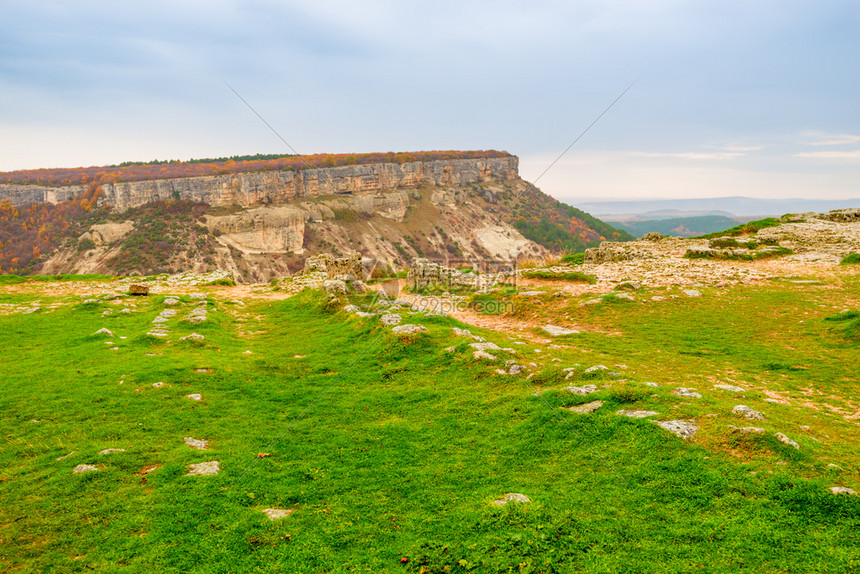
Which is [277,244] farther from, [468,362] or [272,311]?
[468,362]

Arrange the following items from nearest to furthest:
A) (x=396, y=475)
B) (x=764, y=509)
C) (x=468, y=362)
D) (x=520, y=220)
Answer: (x=764, y=509)
(x=396, y=475)
(x=468, y=362)
(x=520, y=220)

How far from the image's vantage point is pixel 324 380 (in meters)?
10.4

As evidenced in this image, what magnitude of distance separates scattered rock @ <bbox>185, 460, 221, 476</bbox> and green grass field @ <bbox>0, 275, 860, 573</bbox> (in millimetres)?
Answer: 111

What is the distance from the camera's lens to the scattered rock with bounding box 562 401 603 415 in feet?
23.4

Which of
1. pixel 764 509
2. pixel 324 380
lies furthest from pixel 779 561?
pixel 324 380

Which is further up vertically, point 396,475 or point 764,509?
point 764,509

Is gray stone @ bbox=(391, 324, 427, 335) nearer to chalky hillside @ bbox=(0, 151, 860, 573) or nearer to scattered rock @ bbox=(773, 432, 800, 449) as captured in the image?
chalky hillside @ bbox=(0, 151, 860, 573)

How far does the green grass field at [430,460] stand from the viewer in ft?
14.9

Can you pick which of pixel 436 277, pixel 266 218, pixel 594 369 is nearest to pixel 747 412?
pixel 594 369

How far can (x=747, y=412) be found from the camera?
652cm

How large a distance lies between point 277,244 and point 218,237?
47.6ft

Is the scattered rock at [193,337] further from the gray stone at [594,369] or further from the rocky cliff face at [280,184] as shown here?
the rocky cliff face at [280,184]

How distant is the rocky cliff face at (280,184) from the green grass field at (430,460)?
122696 mm

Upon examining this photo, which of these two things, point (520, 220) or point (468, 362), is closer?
point (468, 362)
